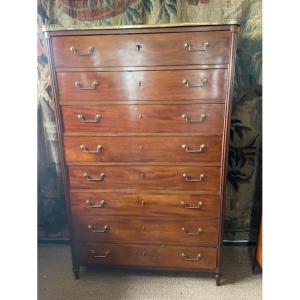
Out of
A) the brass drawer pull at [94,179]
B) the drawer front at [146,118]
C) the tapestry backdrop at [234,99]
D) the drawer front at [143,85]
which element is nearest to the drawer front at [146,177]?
the brass drawer pull at [94,179]

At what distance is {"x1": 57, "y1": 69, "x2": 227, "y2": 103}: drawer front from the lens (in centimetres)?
133

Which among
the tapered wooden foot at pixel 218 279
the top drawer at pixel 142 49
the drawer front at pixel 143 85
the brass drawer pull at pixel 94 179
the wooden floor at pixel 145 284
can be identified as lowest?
the wooden floor at pixel 145 284

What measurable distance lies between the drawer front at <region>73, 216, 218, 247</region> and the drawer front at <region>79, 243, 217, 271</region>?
0.14ft

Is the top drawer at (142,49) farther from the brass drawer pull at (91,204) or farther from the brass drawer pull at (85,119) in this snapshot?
the brass drawer pull at (91,204)

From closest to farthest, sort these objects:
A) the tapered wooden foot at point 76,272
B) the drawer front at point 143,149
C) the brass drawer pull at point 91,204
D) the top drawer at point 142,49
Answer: the top drawer at point 142,49, the drawer front at point 143,149, the brass drawer pull at point 91,204, the tapered wooden foot at point 76,272

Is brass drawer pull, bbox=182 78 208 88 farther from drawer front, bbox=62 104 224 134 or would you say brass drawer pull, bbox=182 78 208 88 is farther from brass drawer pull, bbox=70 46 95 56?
brass drawer pull, bbox=70 46 95 56

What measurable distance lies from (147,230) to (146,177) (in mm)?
331

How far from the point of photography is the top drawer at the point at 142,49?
1278 millimetres

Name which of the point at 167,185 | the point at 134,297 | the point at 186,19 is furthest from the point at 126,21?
the point at 134,297

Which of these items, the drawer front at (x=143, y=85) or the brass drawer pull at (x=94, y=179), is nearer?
the drawer front at (x=143, y=85)

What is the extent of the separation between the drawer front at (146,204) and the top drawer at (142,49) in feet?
2.28

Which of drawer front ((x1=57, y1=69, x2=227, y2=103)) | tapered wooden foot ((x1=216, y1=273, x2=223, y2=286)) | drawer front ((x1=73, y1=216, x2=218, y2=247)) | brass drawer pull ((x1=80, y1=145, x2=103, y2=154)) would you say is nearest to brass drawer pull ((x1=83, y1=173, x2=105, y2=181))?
brass drawer pull ((x1=80, y1=145, x2=103, y2=154))
